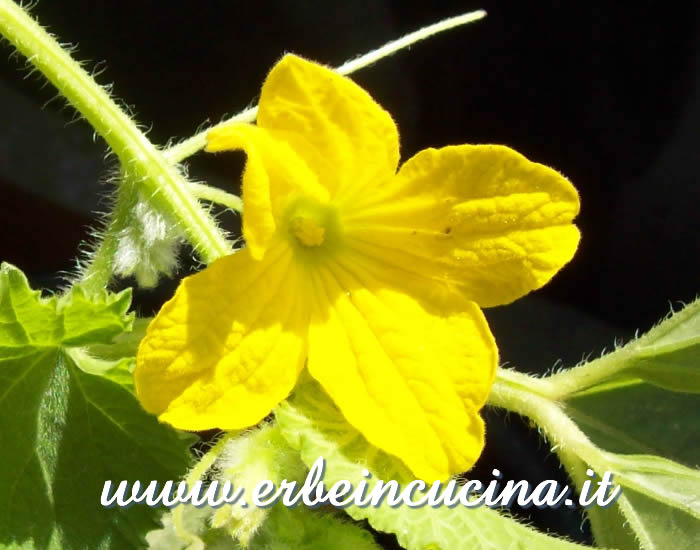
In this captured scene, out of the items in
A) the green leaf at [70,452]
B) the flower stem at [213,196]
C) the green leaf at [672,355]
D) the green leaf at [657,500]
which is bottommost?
the green leaf at [70,452]

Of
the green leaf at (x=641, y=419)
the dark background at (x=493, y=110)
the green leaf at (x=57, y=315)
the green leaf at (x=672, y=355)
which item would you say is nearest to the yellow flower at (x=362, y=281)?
the green leaf at (x=57, y=315)

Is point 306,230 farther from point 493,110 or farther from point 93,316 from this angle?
point 493,110

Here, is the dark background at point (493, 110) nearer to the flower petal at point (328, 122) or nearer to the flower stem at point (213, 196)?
the flower stem at point (213, 196)

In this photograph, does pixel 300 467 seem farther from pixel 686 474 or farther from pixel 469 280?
pixel 686 474

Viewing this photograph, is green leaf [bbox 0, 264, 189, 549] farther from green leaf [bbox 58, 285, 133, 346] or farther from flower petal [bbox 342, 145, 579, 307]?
flower petal [bbox 342, 145, 579, 307]

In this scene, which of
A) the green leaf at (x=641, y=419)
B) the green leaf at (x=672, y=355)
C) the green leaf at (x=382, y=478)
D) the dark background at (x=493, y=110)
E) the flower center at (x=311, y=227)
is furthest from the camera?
the dark background at (x=493, y=110)

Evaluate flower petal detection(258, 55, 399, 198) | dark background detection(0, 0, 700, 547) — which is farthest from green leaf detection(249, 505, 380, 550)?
dark background detection(0, 0, 700, 547)

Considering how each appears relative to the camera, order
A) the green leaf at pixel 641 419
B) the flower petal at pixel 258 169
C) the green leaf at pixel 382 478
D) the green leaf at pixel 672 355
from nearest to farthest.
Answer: the flower petal at pixel 258 169, the green leaf at pixel 382 478, the green leaf at pixel 672 355, the green leaf at pixel 641 419
